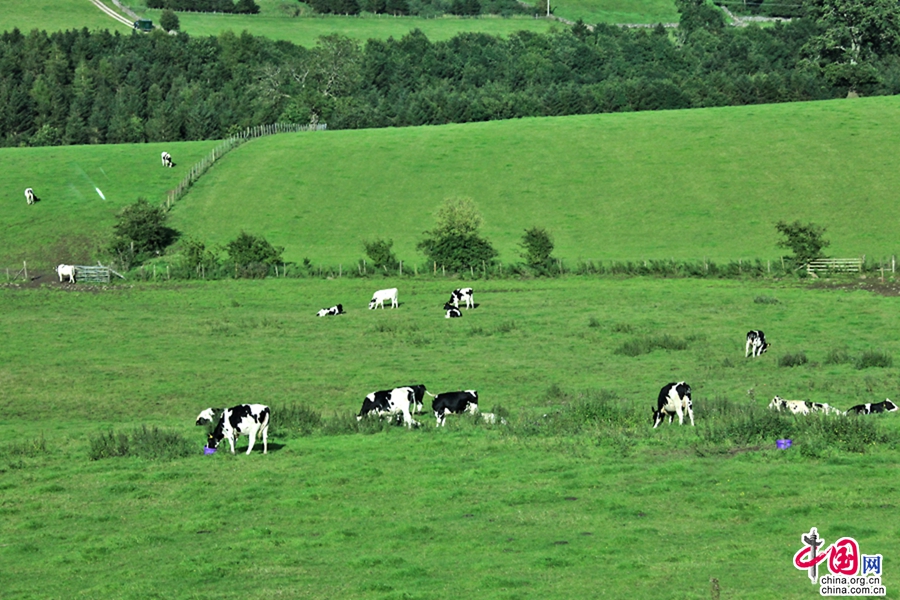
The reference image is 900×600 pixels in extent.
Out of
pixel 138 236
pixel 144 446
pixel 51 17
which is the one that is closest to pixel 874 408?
pixel 144 446

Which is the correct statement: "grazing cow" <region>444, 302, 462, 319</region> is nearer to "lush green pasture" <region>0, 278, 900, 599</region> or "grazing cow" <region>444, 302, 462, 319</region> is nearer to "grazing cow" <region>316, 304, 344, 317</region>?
"lush green pasture" <region>0, 278, 900, 599</region>

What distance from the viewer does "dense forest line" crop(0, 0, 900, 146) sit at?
410 feet

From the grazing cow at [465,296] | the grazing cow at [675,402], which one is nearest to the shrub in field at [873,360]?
the grazing cow at [675,402]

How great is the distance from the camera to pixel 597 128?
10775cm

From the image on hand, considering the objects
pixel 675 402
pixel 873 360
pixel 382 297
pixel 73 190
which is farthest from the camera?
pixel 73 190

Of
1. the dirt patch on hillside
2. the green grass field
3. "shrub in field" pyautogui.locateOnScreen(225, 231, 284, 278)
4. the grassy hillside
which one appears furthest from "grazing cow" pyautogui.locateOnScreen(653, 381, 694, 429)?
"shrub in field" pyautogui.locateOnScreen(225, 231, 284, 278)

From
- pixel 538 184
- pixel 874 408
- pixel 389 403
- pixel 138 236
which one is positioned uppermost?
pixel 538 184

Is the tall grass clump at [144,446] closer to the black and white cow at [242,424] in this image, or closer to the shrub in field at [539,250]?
the black and white cow at [242,424]

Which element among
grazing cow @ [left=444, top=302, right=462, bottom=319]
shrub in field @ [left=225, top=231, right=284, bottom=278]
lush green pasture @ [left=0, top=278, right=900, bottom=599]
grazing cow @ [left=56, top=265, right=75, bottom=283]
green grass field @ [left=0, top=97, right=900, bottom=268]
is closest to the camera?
lush green pasture @ [left=0, top=278, right=900, bottom=599]

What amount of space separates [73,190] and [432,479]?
78.7 meters

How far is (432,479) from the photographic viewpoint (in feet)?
70.6

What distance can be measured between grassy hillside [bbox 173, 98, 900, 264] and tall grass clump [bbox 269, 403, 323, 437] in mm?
42887

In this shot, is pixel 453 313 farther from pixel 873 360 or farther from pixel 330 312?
pixel 873 360

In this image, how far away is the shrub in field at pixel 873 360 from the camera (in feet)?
110
